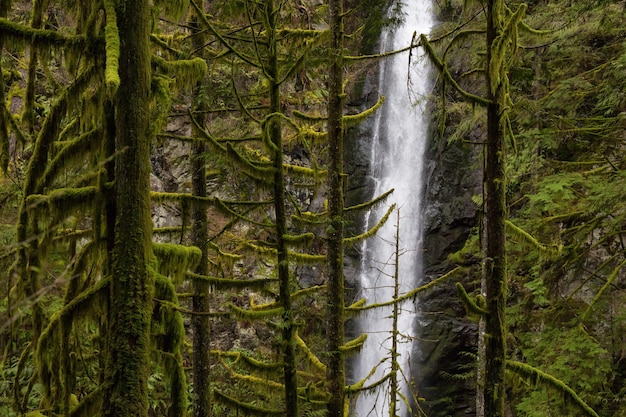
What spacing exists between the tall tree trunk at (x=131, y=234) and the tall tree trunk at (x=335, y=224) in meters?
3.88

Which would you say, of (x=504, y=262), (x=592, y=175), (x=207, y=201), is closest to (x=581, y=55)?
(x=592, y=175)

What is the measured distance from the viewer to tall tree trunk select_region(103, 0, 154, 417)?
3.44 m

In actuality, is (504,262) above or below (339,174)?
below

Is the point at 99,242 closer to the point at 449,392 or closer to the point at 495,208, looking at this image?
the point at 495,208

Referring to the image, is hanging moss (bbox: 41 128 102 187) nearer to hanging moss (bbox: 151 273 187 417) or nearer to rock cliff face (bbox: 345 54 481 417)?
hanging moss (bbox: 151 273 187 417)

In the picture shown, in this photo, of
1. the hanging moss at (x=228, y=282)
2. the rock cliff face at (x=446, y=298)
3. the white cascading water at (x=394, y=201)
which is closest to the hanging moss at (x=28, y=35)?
the hanging moss at (x=228, y=282)

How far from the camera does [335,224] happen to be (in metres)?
7.18

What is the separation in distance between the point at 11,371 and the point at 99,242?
4281mm

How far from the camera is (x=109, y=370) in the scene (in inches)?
135

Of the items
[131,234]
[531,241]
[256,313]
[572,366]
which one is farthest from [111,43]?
[572,366]

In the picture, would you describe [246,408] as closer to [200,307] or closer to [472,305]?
[200,307]

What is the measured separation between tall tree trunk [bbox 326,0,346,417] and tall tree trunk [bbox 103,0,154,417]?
153 inches

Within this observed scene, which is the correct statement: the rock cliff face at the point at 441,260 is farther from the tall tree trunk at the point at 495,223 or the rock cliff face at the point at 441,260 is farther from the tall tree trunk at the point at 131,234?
the tall tree trunk at the point at 131,234

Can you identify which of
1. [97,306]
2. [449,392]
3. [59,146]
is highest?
[59,146]
